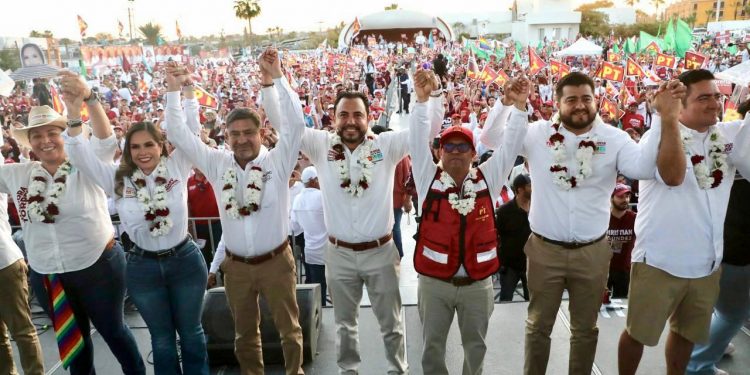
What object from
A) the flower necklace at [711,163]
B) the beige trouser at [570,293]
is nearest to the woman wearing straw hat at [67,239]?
the beige trouser at [570,293]

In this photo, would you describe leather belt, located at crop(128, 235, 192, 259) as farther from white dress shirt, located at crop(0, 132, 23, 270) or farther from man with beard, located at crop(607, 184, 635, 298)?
man with beard, located at crop(607, 184, 635, 298)

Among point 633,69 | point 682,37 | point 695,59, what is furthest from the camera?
point 682,37

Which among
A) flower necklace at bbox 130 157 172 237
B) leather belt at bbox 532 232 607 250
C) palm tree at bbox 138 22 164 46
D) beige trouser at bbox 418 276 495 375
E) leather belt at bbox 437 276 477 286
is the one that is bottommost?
→ beige trouser at bbox 418 276 495 375

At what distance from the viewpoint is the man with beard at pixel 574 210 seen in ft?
10.3

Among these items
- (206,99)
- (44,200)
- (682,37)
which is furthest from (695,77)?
(682,37)

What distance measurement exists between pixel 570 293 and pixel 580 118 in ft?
3.35

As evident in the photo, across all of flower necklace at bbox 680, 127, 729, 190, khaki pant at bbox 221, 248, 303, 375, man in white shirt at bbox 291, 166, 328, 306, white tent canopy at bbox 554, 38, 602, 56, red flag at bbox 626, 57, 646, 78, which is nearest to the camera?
flower necklace at bbox 680, 127, 729, 190

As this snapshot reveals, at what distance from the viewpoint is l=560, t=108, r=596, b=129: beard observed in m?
3.16

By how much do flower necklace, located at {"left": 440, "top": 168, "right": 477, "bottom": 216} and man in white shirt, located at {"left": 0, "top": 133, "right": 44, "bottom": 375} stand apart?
2.75 meters

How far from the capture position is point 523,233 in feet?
17.4

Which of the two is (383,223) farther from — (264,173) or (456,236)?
(264,173)

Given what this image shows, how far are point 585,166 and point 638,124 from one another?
26.7ft

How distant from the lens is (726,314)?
3498 millimetres

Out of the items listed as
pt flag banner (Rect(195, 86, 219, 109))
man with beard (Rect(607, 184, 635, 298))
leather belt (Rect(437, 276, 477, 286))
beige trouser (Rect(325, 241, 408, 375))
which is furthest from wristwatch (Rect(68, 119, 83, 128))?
pt flag banner (Rect(195, 86, 219, 109))
